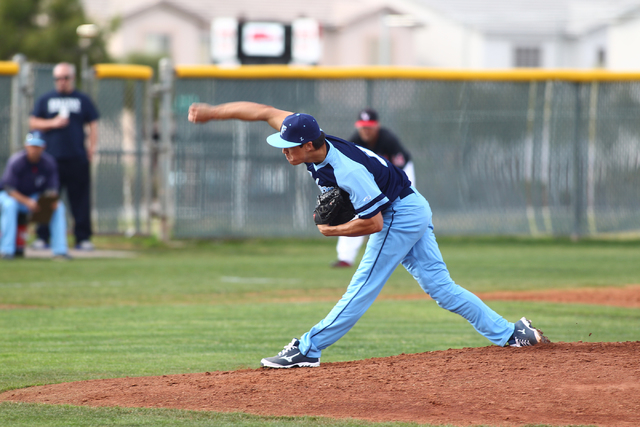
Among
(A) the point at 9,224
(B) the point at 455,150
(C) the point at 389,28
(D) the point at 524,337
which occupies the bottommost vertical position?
Answer: (A) the point at 9,224

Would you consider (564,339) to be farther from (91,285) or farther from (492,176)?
(492,176)

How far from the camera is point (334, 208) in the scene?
4.93m

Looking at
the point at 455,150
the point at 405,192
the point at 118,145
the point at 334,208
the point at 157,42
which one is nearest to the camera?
the point at 334,208

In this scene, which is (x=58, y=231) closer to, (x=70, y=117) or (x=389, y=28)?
(x=70, y=117)

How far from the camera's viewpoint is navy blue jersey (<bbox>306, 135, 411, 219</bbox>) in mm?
4789

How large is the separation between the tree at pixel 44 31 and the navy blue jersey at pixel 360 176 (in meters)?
26.5

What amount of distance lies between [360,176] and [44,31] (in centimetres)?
2726

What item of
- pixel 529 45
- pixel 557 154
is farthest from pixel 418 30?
pixel 557 154

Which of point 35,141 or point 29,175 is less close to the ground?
point 35,141

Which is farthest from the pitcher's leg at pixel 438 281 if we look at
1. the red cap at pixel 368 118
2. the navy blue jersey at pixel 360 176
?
the red cap at pixel 368 118

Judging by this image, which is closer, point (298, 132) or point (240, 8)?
point (298, 132)

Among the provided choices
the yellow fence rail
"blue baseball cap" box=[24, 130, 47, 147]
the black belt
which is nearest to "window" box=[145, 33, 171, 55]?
the yellow fence rail

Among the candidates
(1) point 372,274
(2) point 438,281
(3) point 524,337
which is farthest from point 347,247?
(1) point 372,274

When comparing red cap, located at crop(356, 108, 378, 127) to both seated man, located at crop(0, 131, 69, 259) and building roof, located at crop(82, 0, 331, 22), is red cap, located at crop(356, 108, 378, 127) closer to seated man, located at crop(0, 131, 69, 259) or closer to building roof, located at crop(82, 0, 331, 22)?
seated man, located at crop(0, 131, 69, 259)
